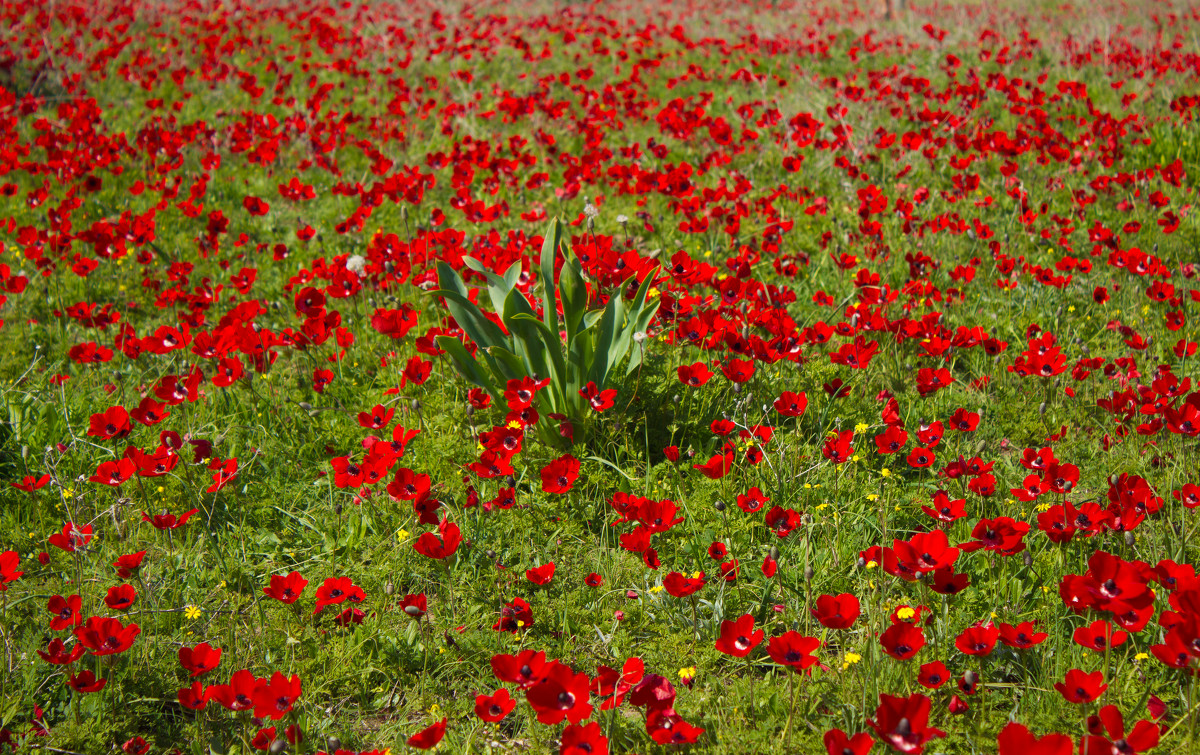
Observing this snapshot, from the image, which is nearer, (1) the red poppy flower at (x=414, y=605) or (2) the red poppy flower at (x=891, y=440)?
(1) the red poppy flower at (x=414, y=605)

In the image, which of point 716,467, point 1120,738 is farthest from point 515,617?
point 1120,738

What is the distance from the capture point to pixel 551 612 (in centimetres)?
231

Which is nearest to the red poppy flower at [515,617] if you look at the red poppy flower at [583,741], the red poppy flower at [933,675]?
the red poppy flower at [583,741]

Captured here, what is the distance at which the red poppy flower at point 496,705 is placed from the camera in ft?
5.68

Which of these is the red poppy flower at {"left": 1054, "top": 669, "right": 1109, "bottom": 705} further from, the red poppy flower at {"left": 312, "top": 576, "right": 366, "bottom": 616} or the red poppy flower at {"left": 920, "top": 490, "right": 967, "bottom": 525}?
the red poppy flower at {"left": 312, "top": 576, "right": 366, "bottom": 616}

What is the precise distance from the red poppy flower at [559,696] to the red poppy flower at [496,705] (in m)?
0.11

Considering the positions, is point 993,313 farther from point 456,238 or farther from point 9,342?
point 9,342

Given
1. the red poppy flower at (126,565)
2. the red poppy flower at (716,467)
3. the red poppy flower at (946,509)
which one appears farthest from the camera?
the red poppy flower at (716,467)

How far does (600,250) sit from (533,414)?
35.7 inches

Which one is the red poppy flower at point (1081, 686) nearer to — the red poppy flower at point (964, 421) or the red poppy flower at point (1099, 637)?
the red poppy flower at point (1099, 637)

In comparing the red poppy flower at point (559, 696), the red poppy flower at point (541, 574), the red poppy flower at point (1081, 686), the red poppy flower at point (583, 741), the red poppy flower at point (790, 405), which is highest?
the red poppy flower at point (790, 405)

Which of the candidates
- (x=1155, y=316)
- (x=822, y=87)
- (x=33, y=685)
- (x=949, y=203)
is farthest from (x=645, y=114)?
(x=33, y=685)

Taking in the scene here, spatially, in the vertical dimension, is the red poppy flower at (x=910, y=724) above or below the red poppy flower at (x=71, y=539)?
above

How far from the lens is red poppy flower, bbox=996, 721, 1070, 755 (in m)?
1.39
